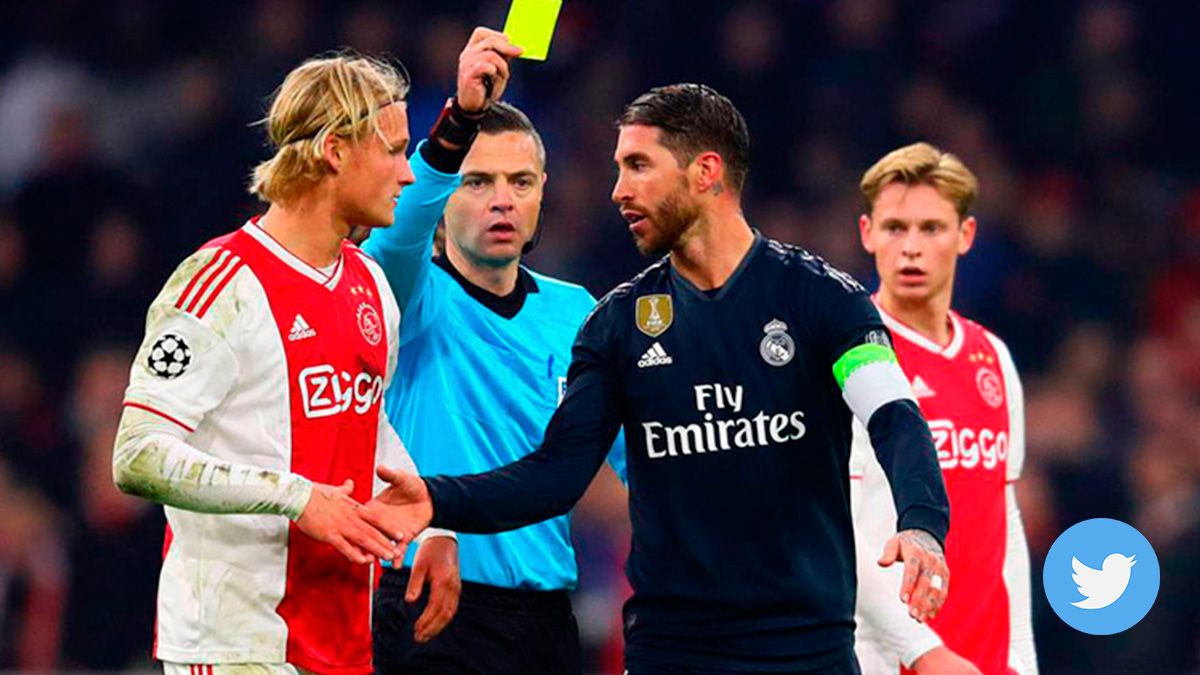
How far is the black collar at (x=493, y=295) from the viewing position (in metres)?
5.50

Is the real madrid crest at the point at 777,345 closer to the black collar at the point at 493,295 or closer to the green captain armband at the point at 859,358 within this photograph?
the green captain armband at the point at 859,358

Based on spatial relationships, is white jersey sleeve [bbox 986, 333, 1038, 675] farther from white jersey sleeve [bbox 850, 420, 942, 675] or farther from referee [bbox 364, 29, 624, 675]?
referee [bbox 364, 29, 624, 675]

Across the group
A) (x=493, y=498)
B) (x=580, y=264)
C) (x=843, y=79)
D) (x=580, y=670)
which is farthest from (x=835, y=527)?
(x=843, y=79)

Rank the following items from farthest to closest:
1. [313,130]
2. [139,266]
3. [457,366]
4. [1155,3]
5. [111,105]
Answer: [1155,3]
[111,105]
[139,266]
[457,366]
[313,130]

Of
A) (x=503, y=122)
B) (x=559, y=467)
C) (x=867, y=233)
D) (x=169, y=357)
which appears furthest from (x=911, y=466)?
(x=867, y=233)

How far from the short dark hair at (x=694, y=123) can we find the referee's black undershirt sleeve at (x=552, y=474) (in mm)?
554

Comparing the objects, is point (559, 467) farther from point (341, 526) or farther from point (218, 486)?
point (218, 486)

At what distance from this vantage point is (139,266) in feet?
33.7

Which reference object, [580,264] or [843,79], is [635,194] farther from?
[843,79]

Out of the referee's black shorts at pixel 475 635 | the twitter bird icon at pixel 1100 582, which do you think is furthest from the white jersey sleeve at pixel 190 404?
the twitter bird icon at pixel 1100 582

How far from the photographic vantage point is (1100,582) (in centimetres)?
614

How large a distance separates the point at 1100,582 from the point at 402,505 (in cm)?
266

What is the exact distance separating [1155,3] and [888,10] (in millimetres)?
1640

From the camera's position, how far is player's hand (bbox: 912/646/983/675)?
5129 millimetres
